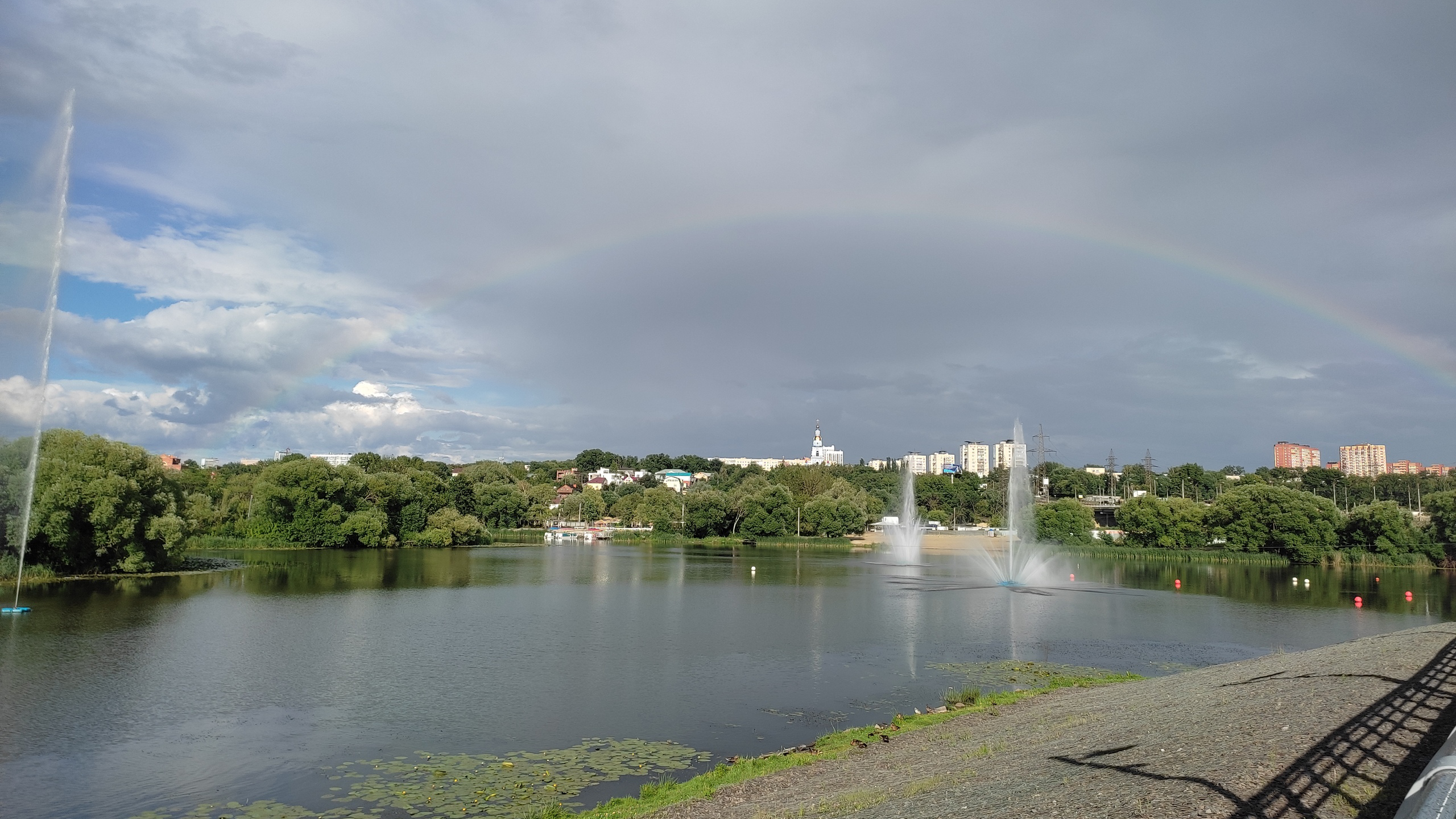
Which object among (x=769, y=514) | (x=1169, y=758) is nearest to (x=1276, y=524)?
(x=769, y=514)

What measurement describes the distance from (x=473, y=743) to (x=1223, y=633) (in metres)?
37.4

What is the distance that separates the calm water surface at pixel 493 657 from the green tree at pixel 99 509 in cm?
366

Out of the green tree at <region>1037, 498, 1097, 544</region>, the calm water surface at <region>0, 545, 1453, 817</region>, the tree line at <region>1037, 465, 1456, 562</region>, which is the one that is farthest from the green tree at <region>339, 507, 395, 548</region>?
the tree line at <region>1037, 465, 1456, 562</region>

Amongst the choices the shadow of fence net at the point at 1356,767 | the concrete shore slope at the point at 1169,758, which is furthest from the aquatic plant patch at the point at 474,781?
the shadow of fence net at the point at 1356,767

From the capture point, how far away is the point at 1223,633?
40.8 meters

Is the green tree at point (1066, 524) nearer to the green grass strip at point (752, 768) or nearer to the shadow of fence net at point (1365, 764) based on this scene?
the green grass strip at point (752, 768)

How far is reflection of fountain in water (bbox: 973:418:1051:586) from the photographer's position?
6875cm

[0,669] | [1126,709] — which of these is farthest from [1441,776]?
[0,669]

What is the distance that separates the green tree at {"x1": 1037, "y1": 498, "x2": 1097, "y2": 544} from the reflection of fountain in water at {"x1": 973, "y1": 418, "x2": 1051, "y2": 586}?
1.24 meters

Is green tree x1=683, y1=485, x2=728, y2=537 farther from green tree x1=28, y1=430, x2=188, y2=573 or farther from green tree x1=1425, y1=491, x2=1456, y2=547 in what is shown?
green tree x1=1425, y1=491, x2=1456, y2=547

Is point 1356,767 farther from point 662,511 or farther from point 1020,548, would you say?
point 662,511

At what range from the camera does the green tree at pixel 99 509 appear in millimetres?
49281

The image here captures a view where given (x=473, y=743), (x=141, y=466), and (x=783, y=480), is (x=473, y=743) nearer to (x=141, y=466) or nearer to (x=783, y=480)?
(x=141, y=466)

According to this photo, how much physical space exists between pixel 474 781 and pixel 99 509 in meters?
47.4
